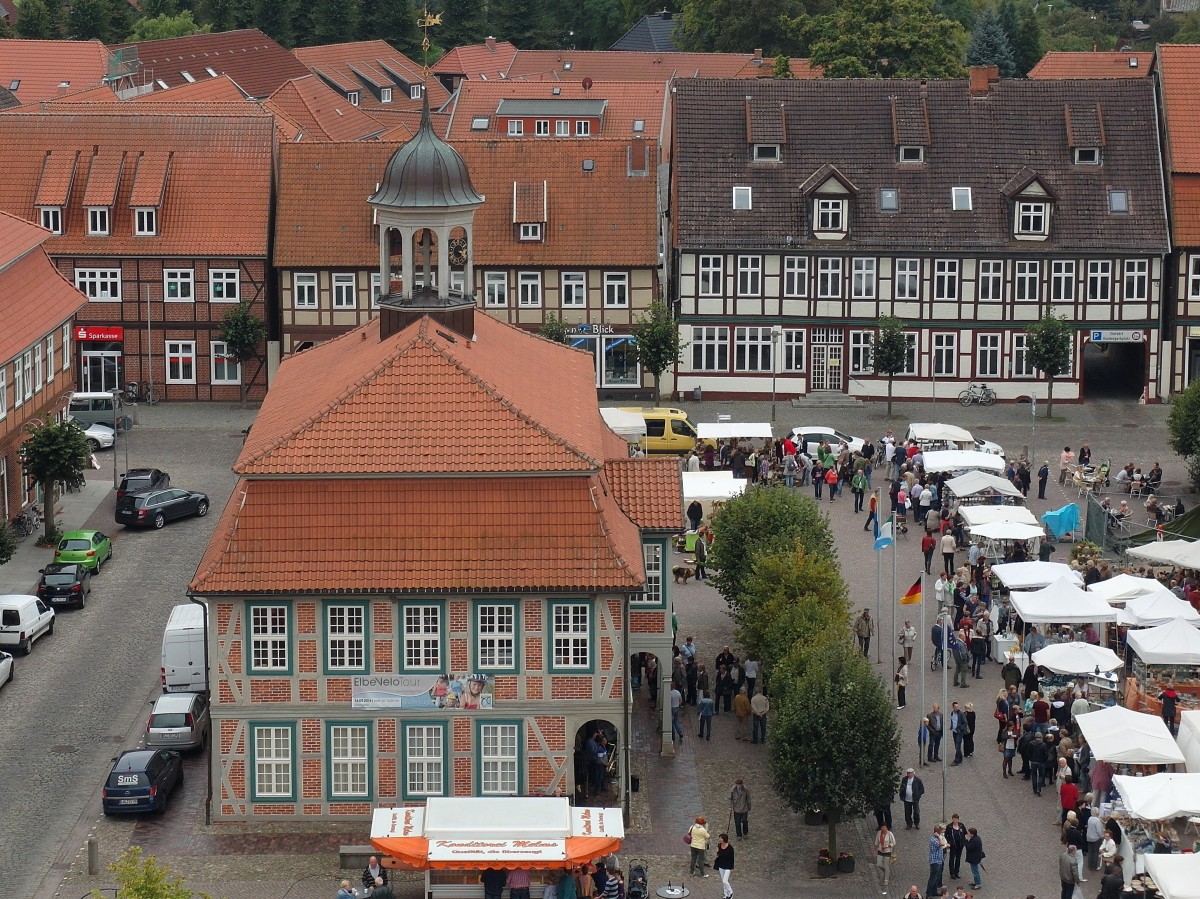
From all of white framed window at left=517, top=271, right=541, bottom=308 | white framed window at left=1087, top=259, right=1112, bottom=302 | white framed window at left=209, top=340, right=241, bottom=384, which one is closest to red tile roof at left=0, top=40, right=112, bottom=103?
white framed window at left=209, top=340, right=241, bottom=384

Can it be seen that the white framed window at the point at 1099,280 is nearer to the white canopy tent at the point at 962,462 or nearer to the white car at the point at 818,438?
the white car at the point at 818,438

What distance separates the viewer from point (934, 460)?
73.5 m

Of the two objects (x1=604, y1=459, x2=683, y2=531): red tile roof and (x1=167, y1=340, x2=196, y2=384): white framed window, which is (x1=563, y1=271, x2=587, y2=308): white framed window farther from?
(x1=604, y1=459, x2=683, y2=531): red tile roof

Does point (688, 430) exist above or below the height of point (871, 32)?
below

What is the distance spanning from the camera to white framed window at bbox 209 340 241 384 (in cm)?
8750

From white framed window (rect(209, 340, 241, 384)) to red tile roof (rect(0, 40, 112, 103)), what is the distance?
37.5 metres

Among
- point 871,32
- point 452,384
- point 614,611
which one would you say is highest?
point 871,32

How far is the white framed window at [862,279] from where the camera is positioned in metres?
86.9

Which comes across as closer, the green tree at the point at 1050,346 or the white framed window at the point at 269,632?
the white framed window at the point at 269,632

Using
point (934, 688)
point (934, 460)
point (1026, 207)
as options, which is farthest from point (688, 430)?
point (934, 688)

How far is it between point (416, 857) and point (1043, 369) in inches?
1722

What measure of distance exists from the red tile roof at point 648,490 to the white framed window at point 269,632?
8425 millimetres

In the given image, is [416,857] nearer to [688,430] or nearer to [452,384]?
[452,384]

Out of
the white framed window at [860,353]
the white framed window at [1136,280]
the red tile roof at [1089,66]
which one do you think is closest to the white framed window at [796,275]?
the white framed window at [860,353]
